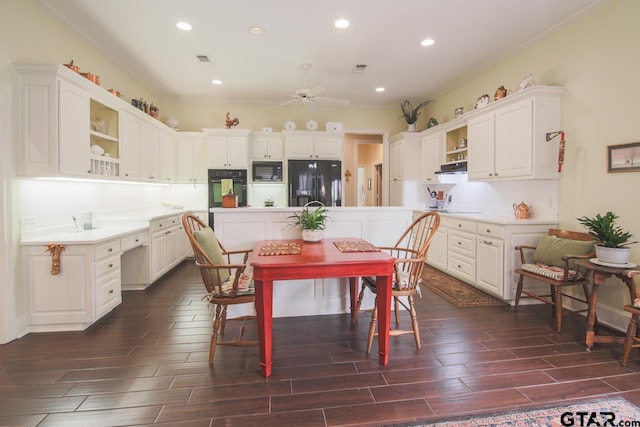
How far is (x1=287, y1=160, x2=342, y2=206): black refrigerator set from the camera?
5914 mm

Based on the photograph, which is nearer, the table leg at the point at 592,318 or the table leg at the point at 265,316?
the table leg at the point at 265,316

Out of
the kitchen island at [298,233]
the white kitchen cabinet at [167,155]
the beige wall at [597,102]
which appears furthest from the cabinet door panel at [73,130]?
the beige wall at [597,102]

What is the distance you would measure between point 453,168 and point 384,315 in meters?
3.48

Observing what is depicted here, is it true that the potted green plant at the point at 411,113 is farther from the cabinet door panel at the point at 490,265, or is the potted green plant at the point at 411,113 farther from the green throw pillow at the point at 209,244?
the green throw pillow at the point at 209,244

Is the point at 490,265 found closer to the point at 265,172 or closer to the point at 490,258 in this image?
the point at 490,258

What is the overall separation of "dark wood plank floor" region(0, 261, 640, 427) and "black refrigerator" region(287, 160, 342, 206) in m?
3.22

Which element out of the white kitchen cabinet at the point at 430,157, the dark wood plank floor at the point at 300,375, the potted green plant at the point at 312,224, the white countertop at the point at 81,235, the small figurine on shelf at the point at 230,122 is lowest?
the dark wood plank floor at the point at 300,375

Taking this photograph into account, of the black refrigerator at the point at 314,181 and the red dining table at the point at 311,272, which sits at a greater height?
the black refrigerator at the point at 314,181

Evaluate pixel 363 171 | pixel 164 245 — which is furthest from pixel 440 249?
pixel 363 171

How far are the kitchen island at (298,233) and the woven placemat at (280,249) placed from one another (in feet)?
1.15

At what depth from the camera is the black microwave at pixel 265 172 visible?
19.4ft

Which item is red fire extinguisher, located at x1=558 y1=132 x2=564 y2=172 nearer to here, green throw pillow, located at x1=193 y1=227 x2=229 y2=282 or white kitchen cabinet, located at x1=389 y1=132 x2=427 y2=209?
white kitchen cabinet, located at x1=389 y1=132 x2=427 y2=209

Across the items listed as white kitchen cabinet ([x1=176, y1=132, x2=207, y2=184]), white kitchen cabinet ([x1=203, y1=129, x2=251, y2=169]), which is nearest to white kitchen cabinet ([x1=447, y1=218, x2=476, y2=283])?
white kitchen cabinet ([x1=203, y1=129, x2=251, y2=169])

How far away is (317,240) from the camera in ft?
9.52
